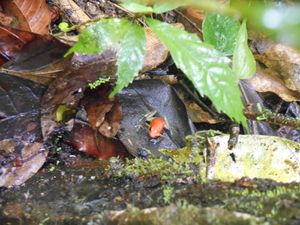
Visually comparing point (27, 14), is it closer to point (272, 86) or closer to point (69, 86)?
point (69, 86)

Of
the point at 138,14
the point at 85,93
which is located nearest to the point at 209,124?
the point at 85,93

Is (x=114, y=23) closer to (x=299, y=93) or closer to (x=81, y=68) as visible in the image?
(x=81, y=68)

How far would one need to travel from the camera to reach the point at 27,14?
2.10 metres

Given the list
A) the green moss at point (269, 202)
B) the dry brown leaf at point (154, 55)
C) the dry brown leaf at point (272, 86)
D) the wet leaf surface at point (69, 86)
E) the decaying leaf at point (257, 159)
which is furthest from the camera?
the dry brown leaf at point (272, 86)

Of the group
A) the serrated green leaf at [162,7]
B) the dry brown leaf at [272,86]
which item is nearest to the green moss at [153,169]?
the serrated green leaf at [162,7]

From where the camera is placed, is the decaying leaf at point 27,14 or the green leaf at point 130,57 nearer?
the green leaf at point 130,57

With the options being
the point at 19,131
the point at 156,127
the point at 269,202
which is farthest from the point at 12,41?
the point at 269,202

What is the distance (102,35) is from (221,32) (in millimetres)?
658

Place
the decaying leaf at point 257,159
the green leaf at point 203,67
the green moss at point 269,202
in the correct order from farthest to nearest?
the decaying leaf at point 257,159, the green leaf at point 203,67, the green moss at point 269,202

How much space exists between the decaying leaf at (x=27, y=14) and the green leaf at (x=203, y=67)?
3.10 ft

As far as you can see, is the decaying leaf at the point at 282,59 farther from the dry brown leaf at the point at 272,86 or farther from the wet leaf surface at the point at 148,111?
the wet leaf surface at the point at 148,111

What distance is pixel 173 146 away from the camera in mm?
1900

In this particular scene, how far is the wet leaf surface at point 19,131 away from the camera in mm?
1673

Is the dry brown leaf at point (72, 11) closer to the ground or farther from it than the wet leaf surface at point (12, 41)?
farther from it
